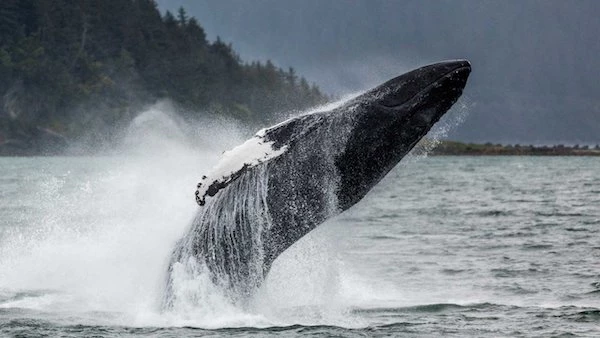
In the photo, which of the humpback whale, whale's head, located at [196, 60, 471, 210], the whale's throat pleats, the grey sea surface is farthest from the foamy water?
whale's head, located at [196, 60, 471, 210]

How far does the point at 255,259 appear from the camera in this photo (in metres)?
10.9

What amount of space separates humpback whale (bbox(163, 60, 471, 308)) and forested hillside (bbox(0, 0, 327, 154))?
118 m

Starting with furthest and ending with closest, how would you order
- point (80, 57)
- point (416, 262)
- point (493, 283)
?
point (80, 57) → point (416, 262) → point (493, 283)

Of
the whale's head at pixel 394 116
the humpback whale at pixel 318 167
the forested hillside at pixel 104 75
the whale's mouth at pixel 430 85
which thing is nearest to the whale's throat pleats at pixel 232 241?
the humpback whale at pixel 318 167

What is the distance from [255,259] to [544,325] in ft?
10.8

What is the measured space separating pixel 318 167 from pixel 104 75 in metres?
140

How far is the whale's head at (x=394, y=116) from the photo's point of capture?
35.2 feet

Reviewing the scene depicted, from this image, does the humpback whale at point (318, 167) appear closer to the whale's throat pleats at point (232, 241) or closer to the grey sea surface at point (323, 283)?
the whale's throat pleats at point (232, 241)

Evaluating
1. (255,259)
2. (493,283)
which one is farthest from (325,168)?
(493,283)

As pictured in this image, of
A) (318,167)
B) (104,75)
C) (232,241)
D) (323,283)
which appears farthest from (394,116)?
(104,75)

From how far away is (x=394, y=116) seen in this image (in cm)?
1074

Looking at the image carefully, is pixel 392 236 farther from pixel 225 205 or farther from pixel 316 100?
pixel 316 100

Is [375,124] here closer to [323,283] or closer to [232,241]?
[232,241]

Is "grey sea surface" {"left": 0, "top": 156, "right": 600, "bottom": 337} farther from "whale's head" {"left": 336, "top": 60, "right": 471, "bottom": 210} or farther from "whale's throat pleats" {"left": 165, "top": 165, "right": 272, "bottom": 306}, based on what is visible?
"whale's head" {"left": 336, "top": 60, "right": 471, "bottom": 210}
